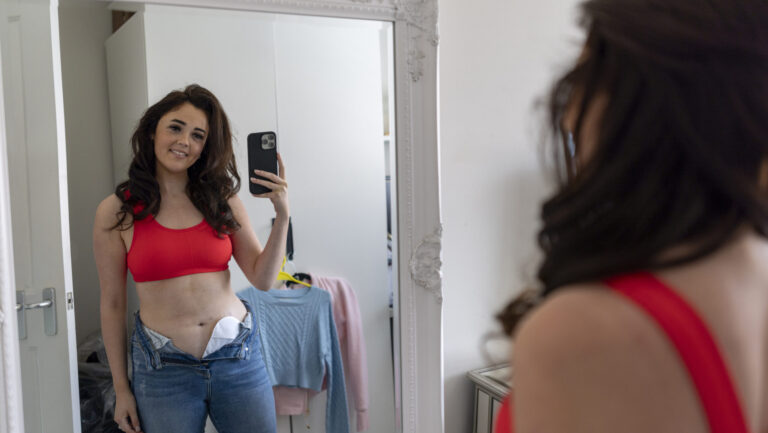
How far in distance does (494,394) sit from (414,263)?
0.42 metres

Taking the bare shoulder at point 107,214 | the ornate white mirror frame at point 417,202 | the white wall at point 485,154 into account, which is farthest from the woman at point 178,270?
the white wall at point 485,154

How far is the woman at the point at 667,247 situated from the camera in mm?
346

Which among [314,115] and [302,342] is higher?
[314,115]

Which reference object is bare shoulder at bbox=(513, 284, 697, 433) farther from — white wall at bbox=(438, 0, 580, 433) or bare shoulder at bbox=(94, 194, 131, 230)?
white wall at bbox=(438, 0, 580, 433)

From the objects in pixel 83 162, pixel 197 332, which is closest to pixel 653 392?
pixel 197 332

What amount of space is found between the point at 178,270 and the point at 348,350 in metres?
0.44

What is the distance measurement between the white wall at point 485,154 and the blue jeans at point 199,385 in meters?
0.56

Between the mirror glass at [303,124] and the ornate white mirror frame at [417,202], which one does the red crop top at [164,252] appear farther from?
the ornate white mirror frame at [417,202]

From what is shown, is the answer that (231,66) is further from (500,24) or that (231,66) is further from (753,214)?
(753,214)

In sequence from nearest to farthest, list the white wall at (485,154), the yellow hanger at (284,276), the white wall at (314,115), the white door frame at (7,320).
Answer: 1. the white door frame at (7,320)
2. the white wall at (314,115)
3. the yellow hanger at (284,276)
4. the white wall at (485,154)

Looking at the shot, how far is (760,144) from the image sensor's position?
38cm

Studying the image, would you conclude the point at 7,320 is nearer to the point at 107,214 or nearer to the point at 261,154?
the point at 107,214

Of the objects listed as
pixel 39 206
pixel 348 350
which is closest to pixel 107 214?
pixel 39 206

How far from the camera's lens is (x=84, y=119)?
1097 millimetres
